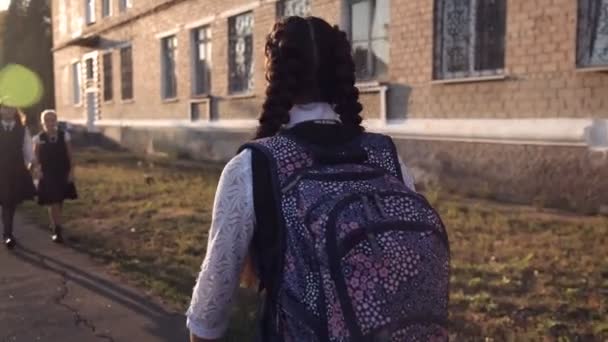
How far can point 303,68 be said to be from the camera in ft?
5.65

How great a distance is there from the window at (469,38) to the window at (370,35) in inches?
50.7

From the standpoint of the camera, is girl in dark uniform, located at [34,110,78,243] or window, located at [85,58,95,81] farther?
window, located at [85,58,95,81]

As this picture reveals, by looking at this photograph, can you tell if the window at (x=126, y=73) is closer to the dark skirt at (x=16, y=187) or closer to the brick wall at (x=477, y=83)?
the brick wall at (x=477, y=83)

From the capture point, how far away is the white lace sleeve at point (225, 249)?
163cm

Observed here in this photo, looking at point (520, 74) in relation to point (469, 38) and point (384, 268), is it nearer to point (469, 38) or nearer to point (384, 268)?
point (469, 38)

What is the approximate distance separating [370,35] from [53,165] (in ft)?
20.7

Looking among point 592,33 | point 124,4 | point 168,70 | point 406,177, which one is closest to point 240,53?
point 168,70

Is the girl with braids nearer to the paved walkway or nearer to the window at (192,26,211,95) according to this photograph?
the paved walkway

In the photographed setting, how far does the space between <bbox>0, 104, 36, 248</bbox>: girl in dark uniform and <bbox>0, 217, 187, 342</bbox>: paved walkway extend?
0.81 meters

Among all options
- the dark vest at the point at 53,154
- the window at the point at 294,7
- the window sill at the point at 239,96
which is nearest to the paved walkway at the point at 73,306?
the dark vest at the point at 53,154

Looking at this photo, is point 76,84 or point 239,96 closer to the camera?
point 239,96

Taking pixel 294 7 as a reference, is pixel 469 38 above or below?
below

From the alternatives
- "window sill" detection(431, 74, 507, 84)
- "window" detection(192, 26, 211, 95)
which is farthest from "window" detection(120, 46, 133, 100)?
"window sill" detection(431, 74, 507, 84)

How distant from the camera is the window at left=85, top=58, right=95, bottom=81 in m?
27.3
